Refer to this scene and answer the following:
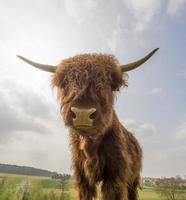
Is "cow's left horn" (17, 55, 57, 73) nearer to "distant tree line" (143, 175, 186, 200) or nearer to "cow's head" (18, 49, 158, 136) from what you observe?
"cow's head" (18, 49, 158, 136)

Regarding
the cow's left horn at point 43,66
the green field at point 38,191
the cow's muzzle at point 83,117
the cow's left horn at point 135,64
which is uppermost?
the cow's left horn at point 43,66

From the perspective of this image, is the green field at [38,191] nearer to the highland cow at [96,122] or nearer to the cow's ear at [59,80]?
the highland cow at [96,122]

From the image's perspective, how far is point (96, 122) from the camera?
454 centimetres

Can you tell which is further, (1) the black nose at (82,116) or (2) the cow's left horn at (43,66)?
(2) the cow's left horn at (43,66)

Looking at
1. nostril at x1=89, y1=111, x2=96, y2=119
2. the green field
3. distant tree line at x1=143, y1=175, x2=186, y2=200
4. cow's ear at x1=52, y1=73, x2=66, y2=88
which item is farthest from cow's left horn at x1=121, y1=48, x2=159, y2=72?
distant tree line at x1=143, y1=175, x2=186, y2=200

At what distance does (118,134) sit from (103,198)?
1.14m

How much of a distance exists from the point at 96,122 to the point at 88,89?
599mm

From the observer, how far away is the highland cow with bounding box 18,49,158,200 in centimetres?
480

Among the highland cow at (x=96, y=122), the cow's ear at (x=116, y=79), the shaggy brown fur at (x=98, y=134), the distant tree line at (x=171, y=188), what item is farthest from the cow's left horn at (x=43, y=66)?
the distant tree line at (x=171, y=188)

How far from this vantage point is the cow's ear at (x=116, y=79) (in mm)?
5480

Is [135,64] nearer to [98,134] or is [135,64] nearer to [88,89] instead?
[88,89]

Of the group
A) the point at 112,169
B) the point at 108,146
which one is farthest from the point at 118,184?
the point at 108,146

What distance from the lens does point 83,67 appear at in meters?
5.27

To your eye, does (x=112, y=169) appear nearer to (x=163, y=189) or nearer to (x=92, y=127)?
(x=92, y=127)
